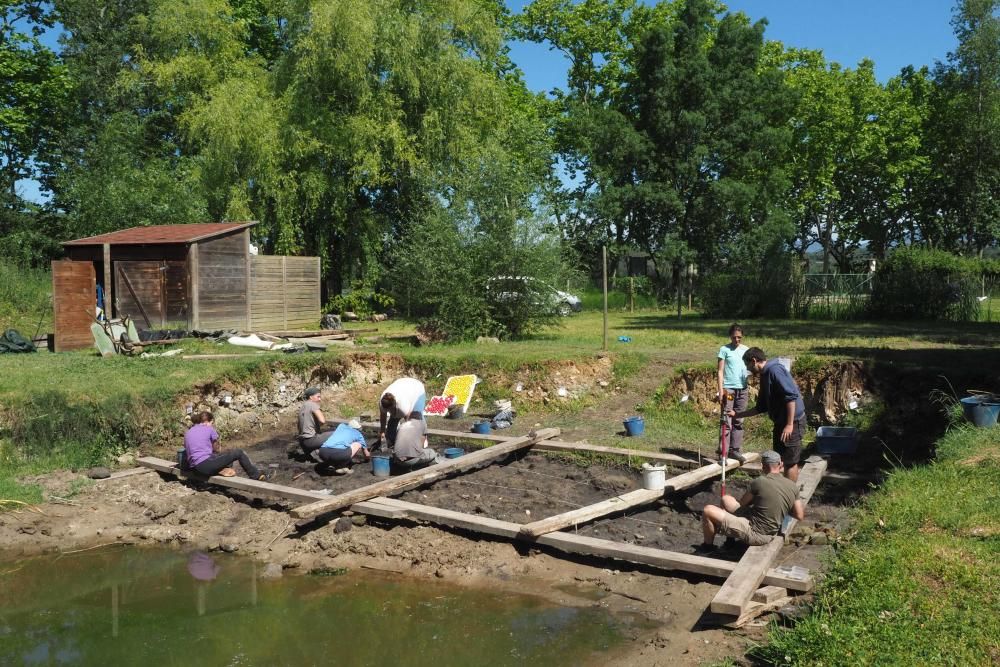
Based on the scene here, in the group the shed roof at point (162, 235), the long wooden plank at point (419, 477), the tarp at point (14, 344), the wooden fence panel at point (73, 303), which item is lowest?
the long wooden plank at point (419, 477)

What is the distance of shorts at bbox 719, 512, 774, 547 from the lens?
7238mm

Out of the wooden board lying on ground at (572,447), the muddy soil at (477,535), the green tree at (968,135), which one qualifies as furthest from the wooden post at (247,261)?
the green tree at (968,135)

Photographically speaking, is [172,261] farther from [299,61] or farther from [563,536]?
[563,536]

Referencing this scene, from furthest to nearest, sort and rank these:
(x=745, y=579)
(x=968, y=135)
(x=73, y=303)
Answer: (x=968, y=135), (x=73, y=303), (x=745, y=579)

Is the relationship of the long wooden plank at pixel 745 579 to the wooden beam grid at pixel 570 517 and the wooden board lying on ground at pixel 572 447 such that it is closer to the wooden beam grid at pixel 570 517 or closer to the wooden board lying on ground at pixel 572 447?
the wooden beam grid at pixel 570 517

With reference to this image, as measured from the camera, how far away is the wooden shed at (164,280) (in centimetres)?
1788

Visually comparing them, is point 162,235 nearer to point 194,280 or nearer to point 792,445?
point 194,280

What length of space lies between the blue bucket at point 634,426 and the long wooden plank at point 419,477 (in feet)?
3.48

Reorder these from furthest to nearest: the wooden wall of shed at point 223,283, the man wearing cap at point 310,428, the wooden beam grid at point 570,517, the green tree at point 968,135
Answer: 1. the green tree at point 968,135
2. the wooden wall of shed at point 223,283
3. the man wearing cap at point 310,428
4. the wooden beam grid at point 570,517

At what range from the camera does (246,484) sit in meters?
9.91

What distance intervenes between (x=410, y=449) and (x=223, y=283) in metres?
12.0

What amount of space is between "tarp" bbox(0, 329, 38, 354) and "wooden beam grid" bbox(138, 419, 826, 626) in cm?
749

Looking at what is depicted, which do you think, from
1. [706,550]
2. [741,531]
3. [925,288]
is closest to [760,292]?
[925,288]

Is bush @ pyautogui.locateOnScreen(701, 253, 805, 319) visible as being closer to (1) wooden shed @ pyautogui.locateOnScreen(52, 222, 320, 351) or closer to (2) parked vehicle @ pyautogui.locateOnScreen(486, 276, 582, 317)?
(2) parked vehicle @ pyautogui.locateOnScreen(486, 276, 582, 317)
